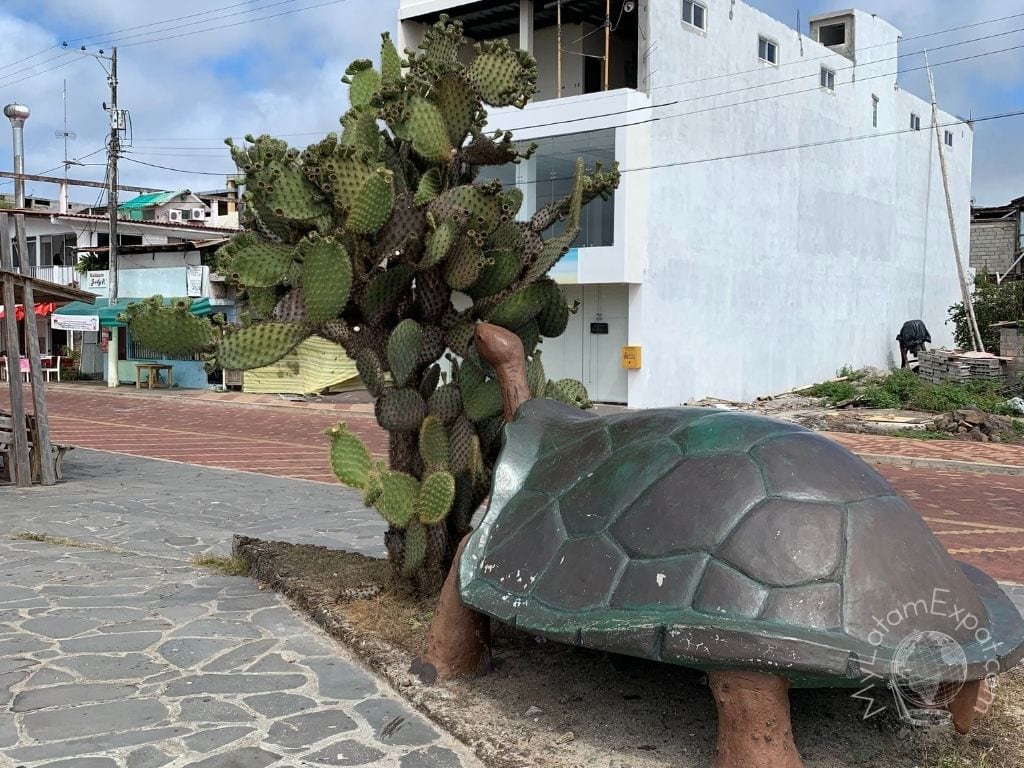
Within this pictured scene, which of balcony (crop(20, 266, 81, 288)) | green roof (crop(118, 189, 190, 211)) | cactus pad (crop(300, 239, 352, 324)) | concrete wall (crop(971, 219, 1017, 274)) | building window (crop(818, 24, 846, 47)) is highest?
building window (crop(818, 24, 846, 47))

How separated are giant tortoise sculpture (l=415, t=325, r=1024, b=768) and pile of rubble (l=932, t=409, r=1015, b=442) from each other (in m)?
11.8

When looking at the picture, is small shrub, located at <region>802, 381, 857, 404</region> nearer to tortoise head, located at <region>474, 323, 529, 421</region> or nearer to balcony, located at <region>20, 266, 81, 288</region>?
tortoise head, located at <region>474, 323, 529, 421</region>

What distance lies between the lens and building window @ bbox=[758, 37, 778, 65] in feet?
67.5

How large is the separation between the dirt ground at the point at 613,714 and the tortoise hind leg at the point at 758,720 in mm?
388

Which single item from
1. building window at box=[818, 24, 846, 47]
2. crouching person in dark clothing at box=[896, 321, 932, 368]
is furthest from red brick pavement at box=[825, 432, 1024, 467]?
building window at box=[818, 24, 846, 47]

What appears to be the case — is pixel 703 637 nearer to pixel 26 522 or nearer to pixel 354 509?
pixel 354 509

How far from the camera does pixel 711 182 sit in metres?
19.2

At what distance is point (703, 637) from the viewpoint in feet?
9.68

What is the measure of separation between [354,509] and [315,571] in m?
3.04

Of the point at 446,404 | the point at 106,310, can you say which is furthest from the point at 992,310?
the point at 106,310

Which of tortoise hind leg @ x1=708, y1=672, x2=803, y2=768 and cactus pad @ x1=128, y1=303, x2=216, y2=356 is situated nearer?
tortoise hind leg @ x1=708, y1=672, x2=803, y2=768

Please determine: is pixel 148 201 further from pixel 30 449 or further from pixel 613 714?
pixel 613 714

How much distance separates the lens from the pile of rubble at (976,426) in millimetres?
14234

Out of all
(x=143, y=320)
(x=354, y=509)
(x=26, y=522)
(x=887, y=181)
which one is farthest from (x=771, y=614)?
(x=887, y=181)
